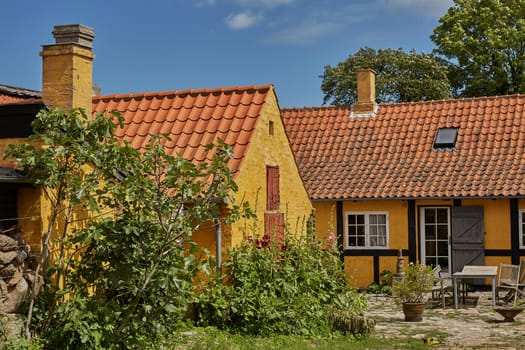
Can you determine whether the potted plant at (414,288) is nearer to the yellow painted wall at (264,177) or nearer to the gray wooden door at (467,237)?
the yellow painted wall at (264,177)

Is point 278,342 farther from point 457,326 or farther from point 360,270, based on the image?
point 360,270

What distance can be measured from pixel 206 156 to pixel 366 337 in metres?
3.91

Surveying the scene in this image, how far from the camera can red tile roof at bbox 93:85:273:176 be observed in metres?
13.3

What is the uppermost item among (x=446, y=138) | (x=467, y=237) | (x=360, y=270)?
(x=446, y=138)

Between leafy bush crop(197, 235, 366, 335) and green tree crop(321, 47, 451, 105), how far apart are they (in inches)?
828

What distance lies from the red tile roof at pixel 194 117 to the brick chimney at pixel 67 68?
3.31m

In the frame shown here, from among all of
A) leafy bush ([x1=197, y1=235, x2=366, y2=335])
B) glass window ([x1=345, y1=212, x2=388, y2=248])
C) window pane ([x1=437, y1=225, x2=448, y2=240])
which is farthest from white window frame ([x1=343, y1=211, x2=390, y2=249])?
leafy bush ([x1=197, y1=235, x2=366, y2=335])

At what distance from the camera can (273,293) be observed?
11734mm

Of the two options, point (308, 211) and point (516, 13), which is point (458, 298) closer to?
point (308, 211)

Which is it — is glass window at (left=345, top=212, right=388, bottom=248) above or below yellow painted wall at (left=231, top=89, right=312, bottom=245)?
below

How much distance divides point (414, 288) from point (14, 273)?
744 cm

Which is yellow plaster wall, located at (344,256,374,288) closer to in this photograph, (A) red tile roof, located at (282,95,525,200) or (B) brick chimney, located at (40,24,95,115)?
(A) red tile roof, located at (282,95,525,200)

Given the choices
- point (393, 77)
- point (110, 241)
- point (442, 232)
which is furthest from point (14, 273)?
point (393, 77)

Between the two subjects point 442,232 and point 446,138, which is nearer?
point 442,232
